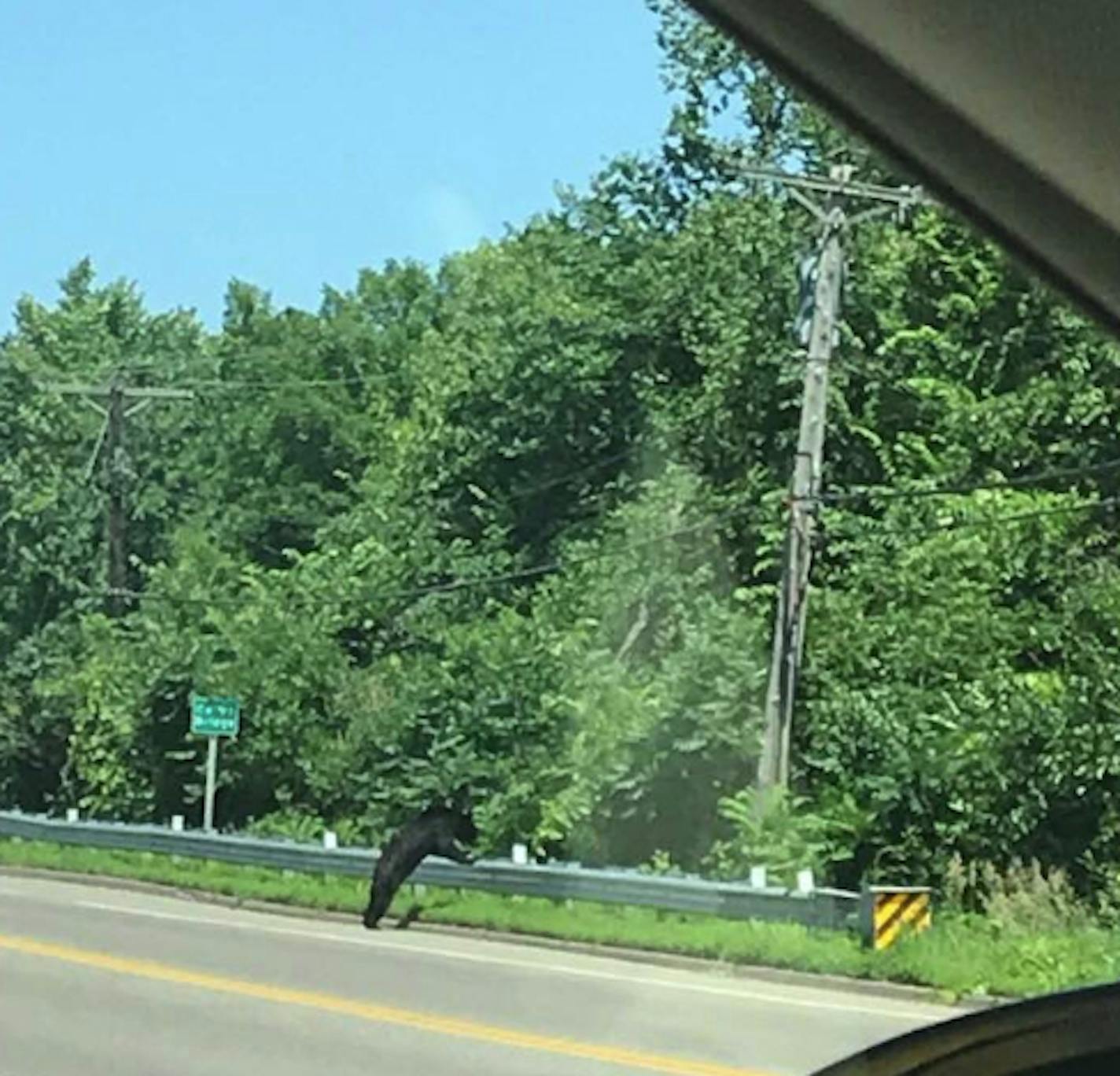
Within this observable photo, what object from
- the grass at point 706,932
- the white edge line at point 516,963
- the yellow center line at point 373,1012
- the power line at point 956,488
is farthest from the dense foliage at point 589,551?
the yellow center line at point 373,1012

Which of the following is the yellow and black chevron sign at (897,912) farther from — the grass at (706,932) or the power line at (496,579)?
the power line at (496,579)

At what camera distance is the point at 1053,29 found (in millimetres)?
1869

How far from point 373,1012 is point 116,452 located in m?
1.66

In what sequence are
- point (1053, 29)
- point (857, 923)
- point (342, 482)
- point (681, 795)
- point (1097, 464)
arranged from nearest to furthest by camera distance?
point (1053, 29) → point (1097, 464) → point (342, 482) → point (857, 923) → point (681, 795)

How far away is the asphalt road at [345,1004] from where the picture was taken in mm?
4555

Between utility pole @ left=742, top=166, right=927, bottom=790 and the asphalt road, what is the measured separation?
520 millimetres

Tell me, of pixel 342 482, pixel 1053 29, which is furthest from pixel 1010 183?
pixel 342 482

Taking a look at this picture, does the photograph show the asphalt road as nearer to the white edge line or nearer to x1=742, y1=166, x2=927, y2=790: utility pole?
the white edge line

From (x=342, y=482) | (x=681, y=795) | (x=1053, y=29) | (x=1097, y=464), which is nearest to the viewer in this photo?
(x=1053, y=29)

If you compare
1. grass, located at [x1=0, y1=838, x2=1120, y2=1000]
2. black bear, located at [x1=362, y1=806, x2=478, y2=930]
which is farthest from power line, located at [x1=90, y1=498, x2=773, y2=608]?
grass, located at [x1=0, y1=838, x2=1120, y2=1000]

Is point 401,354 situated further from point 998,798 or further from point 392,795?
point 998,798

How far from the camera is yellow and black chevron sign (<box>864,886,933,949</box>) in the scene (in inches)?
158

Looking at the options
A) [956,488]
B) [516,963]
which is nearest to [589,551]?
[956,488]

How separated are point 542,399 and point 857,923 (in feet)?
3.47
